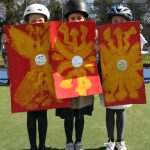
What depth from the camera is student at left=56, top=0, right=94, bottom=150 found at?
3957 millimetres

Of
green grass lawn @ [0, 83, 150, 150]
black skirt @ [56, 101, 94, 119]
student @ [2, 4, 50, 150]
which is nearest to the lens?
student @ [2, 4, 50, 150]

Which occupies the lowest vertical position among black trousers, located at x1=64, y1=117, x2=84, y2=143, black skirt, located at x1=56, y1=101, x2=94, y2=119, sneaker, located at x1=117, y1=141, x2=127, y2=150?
sneaker, located at x1=117, y1=141, x2=127, y2=150

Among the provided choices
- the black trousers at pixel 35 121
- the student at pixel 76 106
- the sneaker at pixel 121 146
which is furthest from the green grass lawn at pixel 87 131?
the black trousers at pixel 35 121

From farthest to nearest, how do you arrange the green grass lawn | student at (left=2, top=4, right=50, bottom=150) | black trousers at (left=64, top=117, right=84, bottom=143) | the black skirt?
the green grass lawn → black trousers at (left=64, top=117, right=84, bottom=143) → the black skirt → student at (left=2, top=4, right=50, bottom=150)

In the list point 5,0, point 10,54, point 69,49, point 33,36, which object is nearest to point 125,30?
point 69,49

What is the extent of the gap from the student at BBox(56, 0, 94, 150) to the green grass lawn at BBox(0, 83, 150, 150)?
0.26 m

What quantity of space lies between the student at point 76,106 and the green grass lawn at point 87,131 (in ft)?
0.85

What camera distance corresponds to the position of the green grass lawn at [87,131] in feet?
14.6

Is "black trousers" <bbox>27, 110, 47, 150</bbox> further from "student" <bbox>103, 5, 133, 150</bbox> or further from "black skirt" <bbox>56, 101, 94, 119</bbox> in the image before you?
"student" <bbox>103, 5, 133, 150</bbox>

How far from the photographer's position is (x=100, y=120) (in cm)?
566

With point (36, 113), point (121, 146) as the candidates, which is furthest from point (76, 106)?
point (121, 146)

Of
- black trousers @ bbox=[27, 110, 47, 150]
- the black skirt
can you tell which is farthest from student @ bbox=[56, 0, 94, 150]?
black trousers @ bbox=[27, 110, 47, 150]

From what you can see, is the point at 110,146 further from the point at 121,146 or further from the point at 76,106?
the point at 76,106

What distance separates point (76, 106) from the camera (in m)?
4.00
